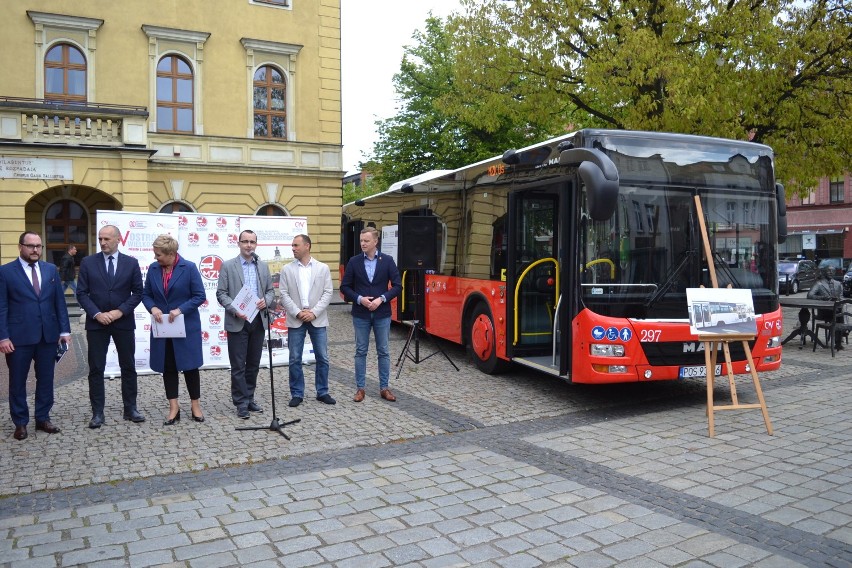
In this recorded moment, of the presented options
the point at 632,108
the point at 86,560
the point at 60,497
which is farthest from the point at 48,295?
the point at 632,108

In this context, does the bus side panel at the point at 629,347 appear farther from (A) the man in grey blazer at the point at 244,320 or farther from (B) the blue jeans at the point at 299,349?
(A) the man in grey blazer at the point at 244,320

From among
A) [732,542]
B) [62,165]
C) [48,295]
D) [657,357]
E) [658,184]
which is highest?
[62,165]

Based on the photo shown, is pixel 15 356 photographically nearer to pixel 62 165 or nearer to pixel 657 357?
pixel 657 357

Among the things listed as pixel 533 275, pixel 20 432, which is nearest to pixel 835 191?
pixel 533 275

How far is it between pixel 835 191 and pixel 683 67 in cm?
3848

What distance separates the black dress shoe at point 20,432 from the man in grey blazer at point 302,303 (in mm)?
2558

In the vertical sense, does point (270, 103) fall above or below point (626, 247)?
above

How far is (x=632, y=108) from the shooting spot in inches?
609

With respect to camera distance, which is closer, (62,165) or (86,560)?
(86,560)

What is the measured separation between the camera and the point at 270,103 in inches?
986

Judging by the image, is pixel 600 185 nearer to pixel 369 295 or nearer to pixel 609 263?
pixel 609 263

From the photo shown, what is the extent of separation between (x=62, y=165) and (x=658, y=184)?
18586 millimetres

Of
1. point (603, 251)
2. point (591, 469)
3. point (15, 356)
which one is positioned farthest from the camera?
point (603, 251)

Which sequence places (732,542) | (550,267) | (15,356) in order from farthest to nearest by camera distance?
(550,267), (15,356), (732,542)
